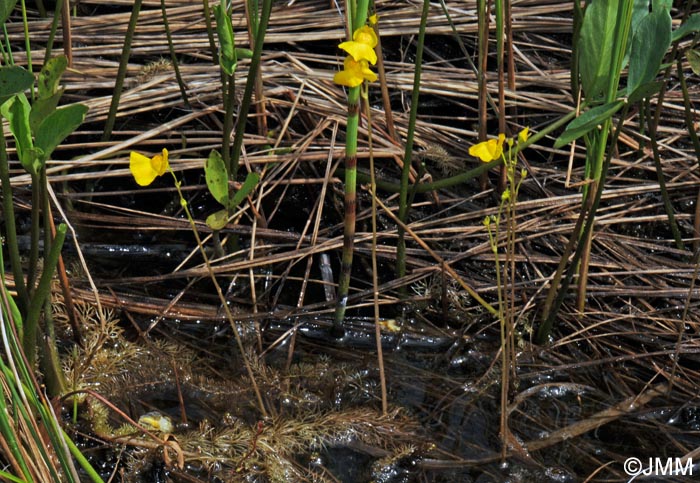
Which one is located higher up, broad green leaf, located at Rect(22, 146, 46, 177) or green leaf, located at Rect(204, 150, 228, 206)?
broad green leaf, located at Rect(22, 146, 46, 177)

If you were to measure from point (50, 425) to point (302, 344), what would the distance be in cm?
71

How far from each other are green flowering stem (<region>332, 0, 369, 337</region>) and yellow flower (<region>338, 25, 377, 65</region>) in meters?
0.14

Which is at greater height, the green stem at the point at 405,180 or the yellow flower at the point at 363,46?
the yellow flower at the point at 363,46

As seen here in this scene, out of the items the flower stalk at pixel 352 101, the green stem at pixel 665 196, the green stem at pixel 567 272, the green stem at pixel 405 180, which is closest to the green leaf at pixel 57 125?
the flower stalk at pixel 352 101

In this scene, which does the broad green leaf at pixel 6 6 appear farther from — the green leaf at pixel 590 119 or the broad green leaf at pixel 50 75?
the green leaf at pixel 590 119

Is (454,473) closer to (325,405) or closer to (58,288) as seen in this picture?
(325,405)

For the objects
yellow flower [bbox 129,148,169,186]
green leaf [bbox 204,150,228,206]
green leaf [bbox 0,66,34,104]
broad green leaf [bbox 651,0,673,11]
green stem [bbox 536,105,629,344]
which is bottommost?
green stem [bbox 536,105,629,344]

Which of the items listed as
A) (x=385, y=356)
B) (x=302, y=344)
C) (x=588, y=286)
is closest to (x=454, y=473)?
(x=385, y=356)

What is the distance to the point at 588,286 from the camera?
1.91 meters

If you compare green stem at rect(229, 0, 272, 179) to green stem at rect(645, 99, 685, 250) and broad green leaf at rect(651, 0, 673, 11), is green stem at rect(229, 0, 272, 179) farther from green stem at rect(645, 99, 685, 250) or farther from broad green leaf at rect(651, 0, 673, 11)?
green stem at rect(645, 99, 685, 250)

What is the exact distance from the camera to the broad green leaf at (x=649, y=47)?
147 cm

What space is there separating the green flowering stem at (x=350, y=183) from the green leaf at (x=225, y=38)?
0.93ft

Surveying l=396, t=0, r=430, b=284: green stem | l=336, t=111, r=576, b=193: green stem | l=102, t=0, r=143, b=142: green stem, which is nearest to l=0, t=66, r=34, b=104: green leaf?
l=102, t=0, r=143, b=142: green stem

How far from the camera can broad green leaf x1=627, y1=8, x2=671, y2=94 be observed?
57.9 inches
